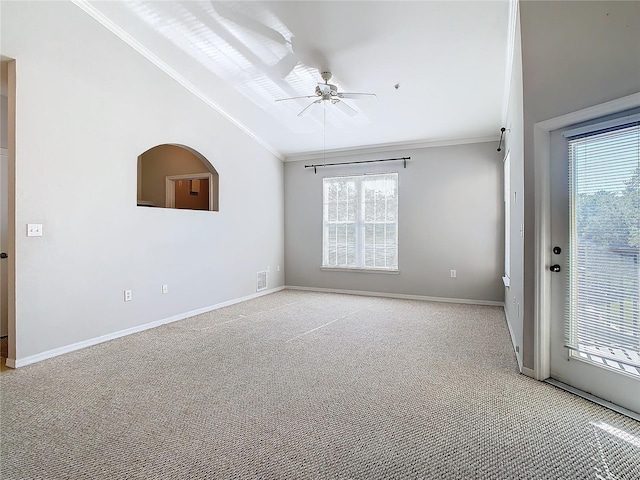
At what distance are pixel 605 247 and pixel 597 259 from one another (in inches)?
3.6

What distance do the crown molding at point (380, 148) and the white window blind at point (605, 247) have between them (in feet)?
10.1

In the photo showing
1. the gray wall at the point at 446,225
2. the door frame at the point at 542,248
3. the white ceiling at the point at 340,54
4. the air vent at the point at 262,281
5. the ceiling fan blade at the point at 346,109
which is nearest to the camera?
the door frame at the point at 542,248

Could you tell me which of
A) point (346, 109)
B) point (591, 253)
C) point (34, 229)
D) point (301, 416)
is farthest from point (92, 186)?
point (591, 253)

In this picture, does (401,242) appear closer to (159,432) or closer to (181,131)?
(181,131)

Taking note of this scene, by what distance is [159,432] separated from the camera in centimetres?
183

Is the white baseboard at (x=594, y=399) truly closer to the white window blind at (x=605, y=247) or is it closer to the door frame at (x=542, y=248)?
the door frame at (x=542, y=248)

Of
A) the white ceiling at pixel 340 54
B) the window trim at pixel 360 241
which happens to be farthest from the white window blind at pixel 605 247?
the window trim at pixel 360 241

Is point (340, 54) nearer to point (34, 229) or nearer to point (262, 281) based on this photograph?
point (34, 229)

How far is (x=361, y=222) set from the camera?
6.03m

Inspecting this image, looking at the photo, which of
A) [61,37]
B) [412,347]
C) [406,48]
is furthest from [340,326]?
[61,37]

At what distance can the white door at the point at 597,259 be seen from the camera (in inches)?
79.4

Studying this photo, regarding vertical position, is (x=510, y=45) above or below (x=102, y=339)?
above

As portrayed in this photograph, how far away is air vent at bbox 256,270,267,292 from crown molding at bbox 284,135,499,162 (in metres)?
2.27

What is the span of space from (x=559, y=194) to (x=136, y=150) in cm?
403
